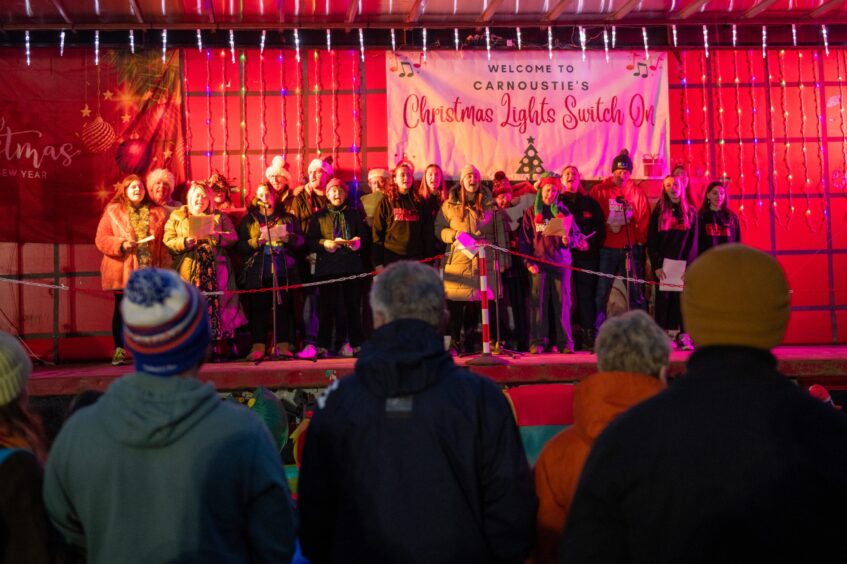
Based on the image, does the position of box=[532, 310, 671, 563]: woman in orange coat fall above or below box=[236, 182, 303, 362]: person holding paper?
below

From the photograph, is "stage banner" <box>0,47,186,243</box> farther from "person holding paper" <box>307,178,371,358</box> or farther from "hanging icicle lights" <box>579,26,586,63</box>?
"hanging icicle lights" <box>579,26,586,63</box>

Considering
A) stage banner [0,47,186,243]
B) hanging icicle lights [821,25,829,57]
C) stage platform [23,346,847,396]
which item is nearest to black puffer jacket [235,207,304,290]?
stage platform [23,346,847,396]

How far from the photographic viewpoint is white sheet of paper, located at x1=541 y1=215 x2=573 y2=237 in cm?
848

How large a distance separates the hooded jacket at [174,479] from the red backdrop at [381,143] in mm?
7795

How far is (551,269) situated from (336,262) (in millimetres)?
2286

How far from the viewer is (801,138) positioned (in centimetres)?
1029

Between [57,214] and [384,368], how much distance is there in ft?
26.7

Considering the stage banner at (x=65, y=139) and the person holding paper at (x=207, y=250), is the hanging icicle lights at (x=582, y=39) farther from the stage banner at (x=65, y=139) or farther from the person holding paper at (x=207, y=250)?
the stage banner at (x=65, y=139)

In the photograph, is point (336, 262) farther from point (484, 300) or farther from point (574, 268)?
point (574, 268)

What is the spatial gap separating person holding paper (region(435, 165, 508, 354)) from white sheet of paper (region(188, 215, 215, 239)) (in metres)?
2.30

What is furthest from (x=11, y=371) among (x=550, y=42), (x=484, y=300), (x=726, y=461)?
(x=550, y=42)

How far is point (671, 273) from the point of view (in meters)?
8.82

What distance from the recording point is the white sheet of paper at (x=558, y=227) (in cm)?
848

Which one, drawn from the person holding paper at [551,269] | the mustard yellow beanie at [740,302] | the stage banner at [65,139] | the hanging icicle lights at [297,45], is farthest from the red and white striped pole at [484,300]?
the mustard yellow beanie at [740,302]
